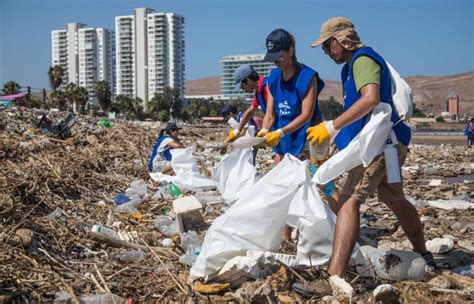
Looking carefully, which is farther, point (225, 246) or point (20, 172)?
point (20, 172)

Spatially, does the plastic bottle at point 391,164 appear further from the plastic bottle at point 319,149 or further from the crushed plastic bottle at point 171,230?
the crushed plastic bottle at point 171,230

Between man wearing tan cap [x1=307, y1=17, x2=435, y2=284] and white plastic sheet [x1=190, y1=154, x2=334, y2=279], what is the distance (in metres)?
0.12

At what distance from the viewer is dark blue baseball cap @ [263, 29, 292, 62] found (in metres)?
3.99

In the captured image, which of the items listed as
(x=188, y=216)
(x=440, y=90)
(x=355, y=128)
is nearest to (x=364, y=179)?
(x=355, y=128)

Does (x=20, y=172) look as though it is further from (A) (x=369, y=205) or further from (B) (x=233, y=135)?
(A) (x=369, y=205)

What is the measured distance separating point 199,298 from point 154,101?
92326 millimetres

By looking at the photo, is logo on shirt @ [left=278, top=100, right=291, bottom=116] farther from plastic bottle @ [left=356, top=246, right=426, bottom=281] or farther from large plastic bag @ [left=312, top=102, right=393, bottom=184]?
plastic bottle @ [left=356, top=246, right=426, bottom=281]

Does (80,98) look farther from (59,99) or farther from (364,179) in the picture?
(364,179)

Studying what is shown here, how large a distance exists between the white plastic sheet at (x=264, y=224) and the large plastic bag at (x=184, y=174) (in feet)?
12.6

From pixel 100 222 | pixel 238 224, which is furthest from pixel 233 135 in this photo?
pixel 238 224

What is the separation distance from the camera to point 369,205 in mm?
6309

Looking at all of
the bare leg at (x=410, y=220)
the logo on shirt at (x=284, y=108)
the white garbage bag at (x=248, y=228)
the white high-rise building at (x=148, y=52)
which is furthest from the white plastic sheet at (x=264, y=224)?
the white high-rise building at (x=148, y=52)

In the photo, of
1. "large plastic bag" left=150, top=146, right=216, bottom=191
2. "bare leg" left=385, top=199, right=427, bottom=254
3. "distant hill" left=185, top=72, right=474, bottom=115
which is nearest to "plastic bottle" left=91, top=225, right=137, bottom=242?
"bare leg" left=385, top=199, right=427, bottom=254

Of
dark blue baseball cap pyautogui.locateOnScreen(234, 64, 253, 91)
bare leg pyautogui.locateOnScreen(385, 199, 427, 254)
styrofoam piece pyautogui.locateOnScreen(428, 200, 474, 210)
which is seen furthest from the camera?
styrofoam piece pyautogui.locateOnScreen(428, 200, 474, 210)
